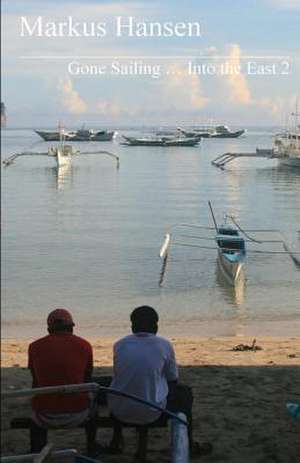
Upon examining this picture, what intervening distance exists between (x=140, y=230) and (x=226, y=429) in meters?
11.4

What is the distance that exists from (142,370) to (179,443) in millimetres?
729

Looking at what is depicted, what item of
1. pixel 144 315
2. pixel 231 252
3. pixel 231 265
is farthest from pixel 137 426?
pixel 231 252

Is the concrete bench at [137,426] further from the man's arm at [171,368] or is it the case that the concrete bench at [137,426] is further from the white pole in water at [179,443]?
the white pole in water at [179,443]

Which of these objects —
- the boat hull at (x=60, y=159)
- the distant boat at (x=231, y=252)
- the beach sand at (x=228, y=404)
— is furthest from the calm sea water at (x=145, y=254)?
the beach sand at (x=228, y=404)

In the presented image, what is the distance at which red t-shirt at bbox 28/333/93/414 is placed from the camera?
364cm

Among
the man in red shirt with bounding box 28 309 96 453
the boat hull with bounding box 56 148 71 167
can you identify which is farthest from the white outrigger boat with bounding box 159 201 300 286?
the man in red shirt with bounding box 28 309 96 453

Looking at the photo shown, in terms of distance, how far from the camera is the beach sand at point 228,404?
4.43 metres

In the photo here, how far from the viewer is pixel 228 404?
552cm

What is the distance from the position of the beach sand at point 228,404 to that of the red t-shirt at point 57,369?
155 millimetres

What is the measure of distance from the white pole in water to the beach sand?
0.81 meters

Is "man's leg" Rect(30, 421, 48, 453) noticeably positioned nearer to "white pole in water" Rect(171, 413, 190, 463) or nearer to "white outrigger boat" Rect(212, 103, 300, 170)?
"white pole in water" Rect(171, 413, 190, 463)

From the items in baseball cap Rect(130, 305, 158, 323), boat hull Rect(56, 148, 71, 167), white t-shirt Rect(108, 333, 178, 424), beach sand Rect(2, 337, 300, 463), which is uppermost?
boat hull Rect(56, 148, 71, 167)

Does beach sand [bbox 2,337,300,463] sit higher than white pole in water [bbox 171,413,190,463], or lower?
lower

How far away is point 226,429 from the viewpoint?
494 centimetres
